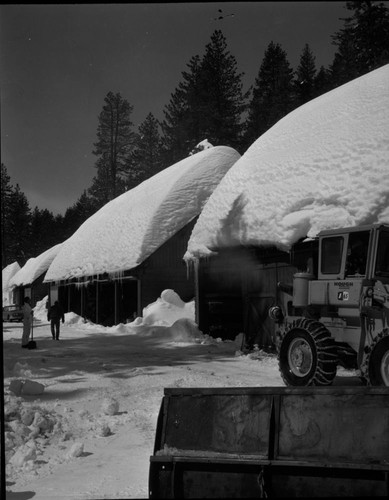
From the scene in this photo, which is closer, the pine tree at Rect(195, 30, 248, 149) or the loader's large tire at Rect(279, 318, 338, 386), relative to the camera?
the pine tree at Rect(195, 30, 248, 149)

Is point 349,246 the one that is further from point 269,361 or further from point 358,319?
point 269,361

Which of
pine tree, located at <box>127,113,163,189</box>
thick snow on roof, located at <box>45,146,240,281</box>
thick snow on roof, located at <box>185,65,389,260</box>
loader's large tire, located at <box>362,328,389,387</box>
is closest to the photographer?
pine tree, located at <box>127,113,163,189</box>

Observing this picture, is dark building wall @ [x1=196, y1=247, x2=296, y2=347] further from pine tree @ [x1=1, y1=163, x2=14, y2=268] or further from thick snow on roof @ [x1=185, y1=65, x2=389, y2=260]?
pine tree @ [x1=1, y1=163, x2=14, y2=268]

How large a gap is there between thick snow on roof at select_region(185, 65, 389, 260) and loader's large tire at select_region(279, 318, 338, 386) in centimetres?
288

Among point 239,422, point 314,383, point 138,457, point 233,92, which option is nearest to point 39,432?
point 138,457

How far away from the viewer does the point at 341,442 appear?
3248mm

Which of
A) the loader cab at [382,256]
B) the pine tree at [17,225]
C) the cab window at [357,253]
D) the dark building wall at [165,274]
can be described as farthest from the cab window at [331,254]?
the dark building wall at [165,274]

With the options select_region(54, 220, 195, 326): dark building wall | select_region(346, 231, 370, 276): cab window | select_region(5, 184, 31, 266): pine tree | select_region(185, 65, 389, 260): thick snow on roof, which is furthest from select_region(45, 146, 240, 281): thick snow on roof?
select_region(5, 184, 31, 266): pine tree

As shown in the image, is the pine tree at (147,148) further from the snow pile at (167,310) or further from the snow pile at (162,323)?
the snow pile at (167,310)

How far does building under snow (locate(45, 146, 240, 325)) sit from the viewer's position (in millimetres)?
20453

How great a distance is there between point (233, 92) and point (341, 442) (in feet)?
11.9

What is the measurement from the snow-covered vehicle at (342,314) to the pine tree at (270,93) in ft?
6.25

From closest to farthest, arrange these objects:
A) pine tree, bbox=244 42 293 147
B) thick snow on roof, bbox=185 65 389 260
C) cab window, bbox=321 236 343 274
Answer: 1. pine tree, bbox=244 42 293 147
2. cab window, bbox=321 236 343 274
3. thick snow on roof, bbox=185 65 389 260

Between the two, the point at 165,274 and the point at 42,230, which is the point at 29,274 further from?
the point at 165,274
